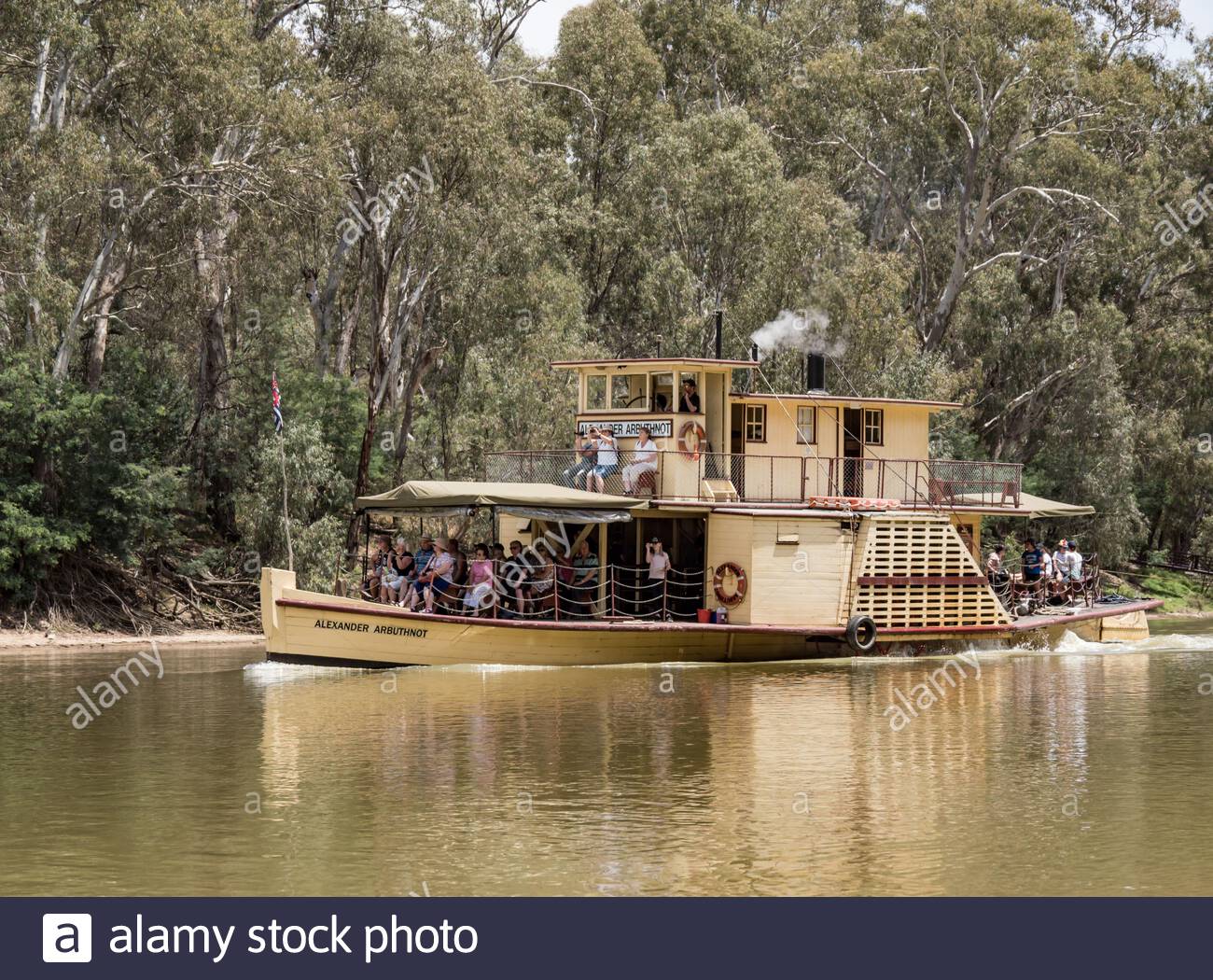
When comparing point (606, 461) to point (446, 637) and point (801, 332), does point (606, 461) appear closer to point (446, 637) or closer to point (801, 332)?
point (446, 637)

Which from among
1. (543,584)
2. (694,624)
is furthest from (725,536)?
(543,584)

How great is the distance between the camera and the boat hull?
24.4 meters

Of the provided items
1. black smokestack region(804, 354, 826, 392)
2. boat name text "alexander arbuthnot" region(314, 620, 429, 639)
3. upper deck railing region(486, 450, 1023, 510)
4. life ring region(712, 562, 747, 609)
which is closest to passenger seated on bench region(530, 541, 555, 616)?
upper deck railing region(486, 450, 1023, 510)

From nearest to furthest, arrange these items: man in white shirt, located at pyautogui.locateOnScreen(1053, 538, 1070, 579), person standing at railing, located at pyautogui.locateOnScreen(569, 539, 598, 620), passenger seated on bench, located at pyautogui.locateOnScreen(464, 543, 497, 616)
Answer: passenger seated on bench, located at pyautogui.locateOnScreen(464, 543, 497, 616)
person standing at railing, located at pyautogui.locateOnScreen(569, 539, 598, 620)
man in white shirt, located at pyautogui.locateOnScreen(1053, 538, 1070, 579)

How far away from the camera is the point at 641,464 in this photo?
27.3 m

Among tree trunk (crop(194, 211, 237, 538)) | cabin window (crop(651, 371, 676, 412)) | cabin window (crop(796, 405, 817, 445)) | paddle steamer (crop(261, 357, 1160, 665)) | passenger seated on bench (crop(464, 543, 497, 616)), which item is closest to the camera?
paddle steamer (crop(261, 357, 1160, 665))

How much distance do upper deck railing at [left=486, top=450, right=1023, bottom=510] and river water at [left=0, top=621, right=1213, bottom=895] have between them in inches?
142

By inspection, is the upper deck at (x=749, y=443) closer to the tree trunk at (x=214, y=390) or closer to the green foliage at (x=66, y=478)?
the green foliage at (x=66, y=478)

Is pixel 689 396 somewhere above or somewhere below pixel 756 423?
above

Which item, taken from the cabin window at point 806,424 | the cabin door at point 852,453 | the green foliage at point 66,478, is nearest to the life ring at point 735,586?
the cabin window at point 806,424

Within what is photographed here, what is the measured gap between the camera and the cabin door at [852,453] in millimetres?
29422

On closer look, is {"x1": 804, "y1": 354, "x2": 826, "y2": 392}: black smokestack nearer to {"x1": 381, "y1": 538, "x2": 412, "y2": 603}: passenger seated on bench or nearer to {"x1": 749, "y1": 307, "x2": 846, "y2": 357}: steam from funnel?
{"x1": 381, "y1": 538, "x2": 412, "y2": 603}: passenger seated on bench

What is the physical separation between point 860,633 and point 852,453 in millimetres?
3676

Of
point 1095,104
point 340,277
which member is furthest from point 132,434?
point 1095,104
